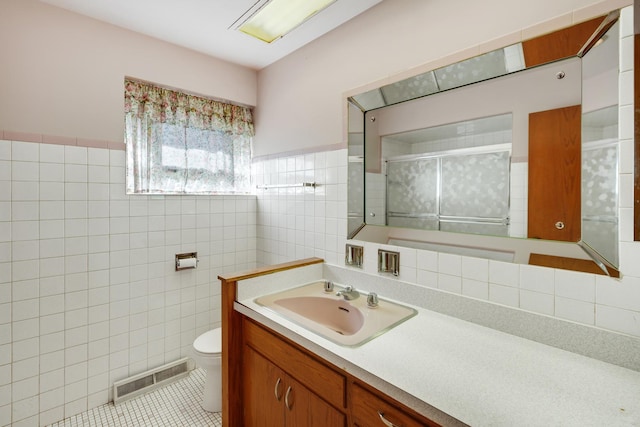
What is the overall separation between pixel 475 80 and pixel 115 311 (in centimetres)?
253

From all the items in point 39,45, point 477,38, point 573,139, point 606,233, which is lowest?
point 606,233

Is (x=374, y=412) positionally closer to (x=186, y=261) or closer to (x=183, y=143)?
(x=186, y=261)

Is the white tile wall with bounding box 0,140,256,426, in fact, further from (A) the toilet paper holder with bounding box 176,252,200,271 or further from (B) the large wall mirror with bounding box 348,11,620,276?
(B) the large wall mirror with bounding box 348,11,620,276

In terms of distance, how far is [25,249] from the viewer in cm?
171

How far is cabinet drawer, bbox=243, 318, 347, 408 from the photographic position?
1091 mm

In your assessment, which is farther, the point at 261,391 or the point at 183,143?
the point at 183,143

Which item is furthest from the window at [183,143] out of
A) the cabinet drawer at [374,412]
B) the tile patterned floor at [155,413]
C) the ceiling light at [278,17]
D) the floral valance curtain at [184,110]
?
the cabinet drawer at [374,412]

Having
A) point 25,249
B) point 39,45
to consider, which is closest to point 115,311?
point 25,249

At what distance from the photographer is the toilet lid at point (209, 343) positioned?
190 centimetres

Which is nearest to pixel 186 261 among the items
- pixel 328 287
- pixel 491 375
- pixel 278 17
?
pixel 328 287

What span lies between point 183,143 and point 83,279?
1173 millimetres

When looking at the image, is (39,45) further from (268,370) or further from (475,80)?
(475,80)

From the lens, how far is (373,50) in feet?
5.74

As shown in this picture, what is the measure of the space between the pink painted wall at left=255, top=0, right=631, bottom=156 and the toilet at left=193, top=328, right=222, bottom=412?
1513 mm
